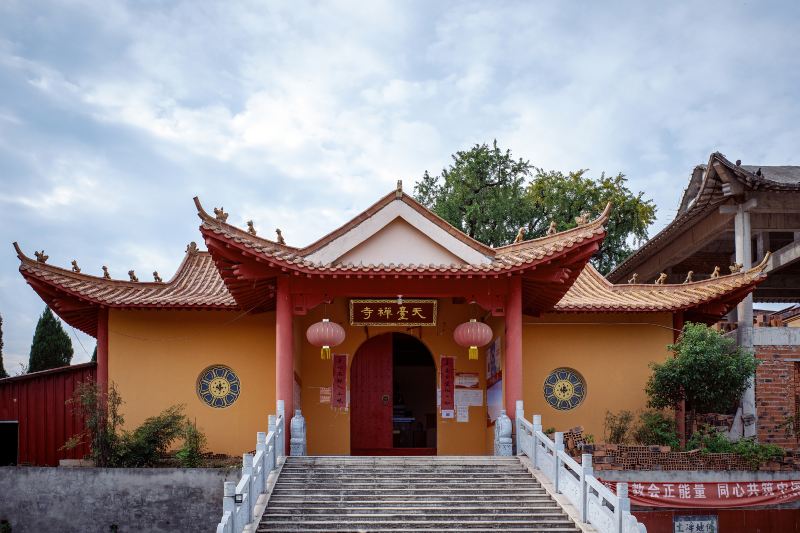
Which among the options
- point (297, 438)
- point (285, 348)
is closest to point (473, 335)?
point (285, 348)

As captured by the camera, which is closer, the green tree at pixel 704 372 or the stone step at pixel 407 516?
the stone step at pixel 407 516

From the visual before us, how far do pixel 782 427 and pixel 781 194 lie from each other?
13.4 ft

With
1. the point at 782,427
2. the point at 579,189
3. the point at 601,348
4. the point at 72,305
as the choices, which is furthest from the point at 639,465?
the point at 579,189

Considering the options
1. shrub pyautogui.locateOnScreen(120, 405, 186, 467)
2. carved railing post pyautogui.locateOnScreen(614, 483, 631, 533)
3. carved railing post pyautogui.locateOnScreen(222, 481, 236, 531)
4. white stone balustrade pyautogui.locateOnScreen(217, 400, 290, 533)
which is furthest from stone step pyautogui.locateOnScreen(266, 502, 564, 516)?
shrub pyautogui.locateOnScreen(120, 405, 186, 467)

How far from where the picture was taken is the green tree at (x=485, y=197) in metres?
30.0

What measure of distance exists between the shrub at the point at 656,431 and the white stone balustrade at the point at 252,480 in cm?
561

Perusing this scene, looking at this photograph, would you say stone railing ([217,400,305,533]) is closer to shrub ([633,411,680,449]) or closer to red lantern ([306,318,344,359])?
red lantern ([306,318,344,359])

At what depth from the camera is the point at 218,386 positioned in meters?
15.5

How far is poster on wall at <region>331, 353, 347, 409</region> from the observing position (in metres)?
16.0

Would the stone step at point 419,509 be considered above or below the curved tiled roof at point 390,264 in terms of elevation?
below

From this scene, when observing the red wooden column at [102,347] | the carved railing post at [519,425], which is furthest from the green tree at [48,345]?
the carved railing post at [519,425]

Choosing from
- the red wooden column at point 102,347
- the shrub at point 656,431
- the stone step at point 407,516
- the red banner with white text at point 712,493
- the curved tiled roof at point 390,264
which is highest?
the curved tiled roof at point 390,264

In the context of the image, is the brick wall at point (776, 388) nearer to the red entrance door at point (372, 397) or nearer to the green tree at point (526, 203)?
the red entrance door at point (372, 397)

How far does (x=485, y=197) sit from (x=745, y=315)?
→ 49.5ft
